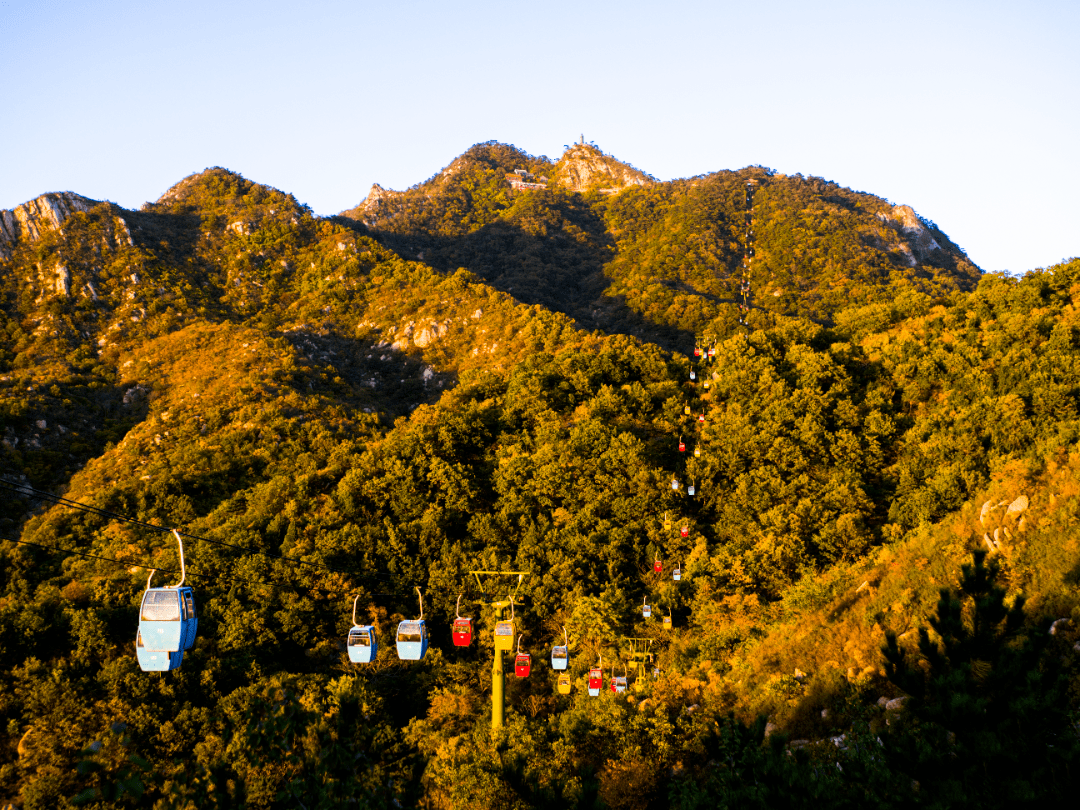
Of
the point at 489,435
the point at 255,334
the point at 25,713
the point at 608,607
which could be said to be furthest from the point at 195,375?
the point at 608,607

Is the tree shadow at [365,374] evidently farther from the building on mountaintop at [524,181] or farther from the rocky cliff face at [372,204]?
the building on mountaintop at [524,181]

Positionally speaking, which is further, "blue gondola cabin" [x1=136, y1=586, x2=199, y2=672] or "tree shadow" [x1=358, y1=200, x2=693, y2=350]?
"tree shadow" [x1=358, y1=200, x2=693, y2=350]

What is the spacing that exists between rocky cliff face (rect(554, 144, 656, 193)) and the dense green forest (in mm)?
87678

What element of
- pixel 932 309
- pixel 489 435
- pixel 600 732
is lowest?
pixel 600 732

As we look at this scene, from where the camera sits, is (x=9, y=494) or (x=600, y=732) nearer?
(x=600, y=732)

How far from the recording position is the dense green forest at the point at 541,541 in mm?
10977

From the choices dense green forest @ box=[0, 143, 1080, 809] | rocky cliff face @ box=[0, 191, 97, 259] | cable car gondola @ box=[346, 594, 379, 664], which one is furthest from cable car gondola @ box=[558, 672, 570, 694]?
rocky cliff face @ box=[0, 191, 97, 259]

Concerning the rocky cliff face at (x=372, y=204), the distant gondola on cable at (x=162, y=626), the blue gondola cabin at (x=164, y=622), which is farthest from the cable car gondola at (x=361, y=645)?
the rocky cliff face at (x=372, y=204)

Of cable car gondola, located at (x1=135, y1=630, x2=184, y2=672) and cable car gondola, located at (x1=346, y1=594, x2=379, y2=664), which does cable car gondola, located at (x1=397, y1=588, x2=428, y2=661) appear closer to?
cable car gondola, located at (x1=346, y1=594, x2=379, y2=664)

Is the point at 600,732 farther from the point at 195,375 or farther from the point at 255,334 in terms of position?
the point at 255,334

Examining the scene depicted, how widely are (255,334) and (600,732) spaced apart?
65.9 m

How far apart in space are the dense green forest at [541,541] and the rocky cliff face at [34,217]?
3.56 ft

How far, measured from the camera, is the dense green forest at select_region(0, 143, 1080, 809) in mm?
10977

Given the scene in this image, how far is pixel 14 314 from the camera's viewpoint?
3263 inches
